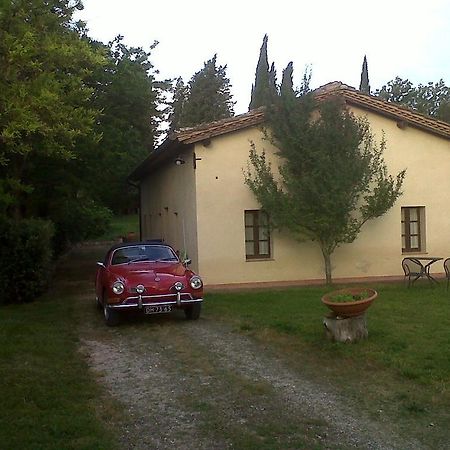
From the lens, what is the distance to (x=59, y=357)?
8.50 meters

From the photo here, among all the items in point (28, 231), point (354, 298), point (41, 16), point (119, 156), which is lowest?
point (354, 298)

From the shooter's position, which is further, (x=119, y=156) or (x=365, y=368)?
(x=119, y=156)

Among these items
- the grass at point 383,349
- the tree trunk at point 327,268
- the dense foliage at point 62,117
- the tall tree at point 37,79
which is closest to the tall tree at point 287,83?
the tree trunk at point 327,268

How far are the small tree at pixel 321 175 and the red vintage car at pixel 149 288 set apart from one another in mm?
4524

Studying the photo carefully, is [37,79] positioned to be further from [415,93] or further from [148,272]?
[415,93]

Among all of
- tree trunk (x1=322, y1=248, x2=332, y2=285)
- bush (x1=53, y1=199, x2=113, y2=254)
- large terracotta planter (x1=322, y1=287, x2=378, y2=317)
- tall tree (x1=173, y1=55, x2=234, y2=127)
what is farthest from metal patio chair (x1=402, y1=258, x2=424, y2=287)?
tall tree (x1=173, y1=55, x2=234, y2=127)

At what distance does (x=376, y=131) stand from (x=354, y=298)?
938 cm

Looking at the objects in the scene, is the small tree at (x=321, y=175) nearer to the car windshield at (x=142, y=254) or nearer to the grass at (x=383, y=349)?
the grass at (x=383, y=349)

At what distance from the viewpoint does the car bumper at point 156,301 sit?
10.6 m

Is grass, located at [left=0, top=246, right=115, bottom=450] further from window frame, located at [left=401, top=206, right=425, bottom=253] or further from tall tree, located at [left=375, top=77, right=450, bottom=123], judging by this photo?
tall tree, located at [left=375, top=77, right=450, bottom=123]

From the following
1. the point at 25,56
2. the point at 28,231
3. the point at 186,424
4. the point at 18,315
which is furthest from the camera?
the point at 28,231

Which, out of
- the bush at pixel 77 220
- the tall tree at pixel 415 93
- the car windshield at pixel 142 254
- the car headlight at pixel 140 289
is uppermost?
the tall tree at pixel 415 93

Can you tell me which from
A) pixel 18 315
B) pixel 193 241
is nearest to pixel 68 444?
pixel 18 315

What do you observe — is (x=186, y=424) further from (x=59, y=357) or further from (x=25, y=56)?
(x=25, y=56)
